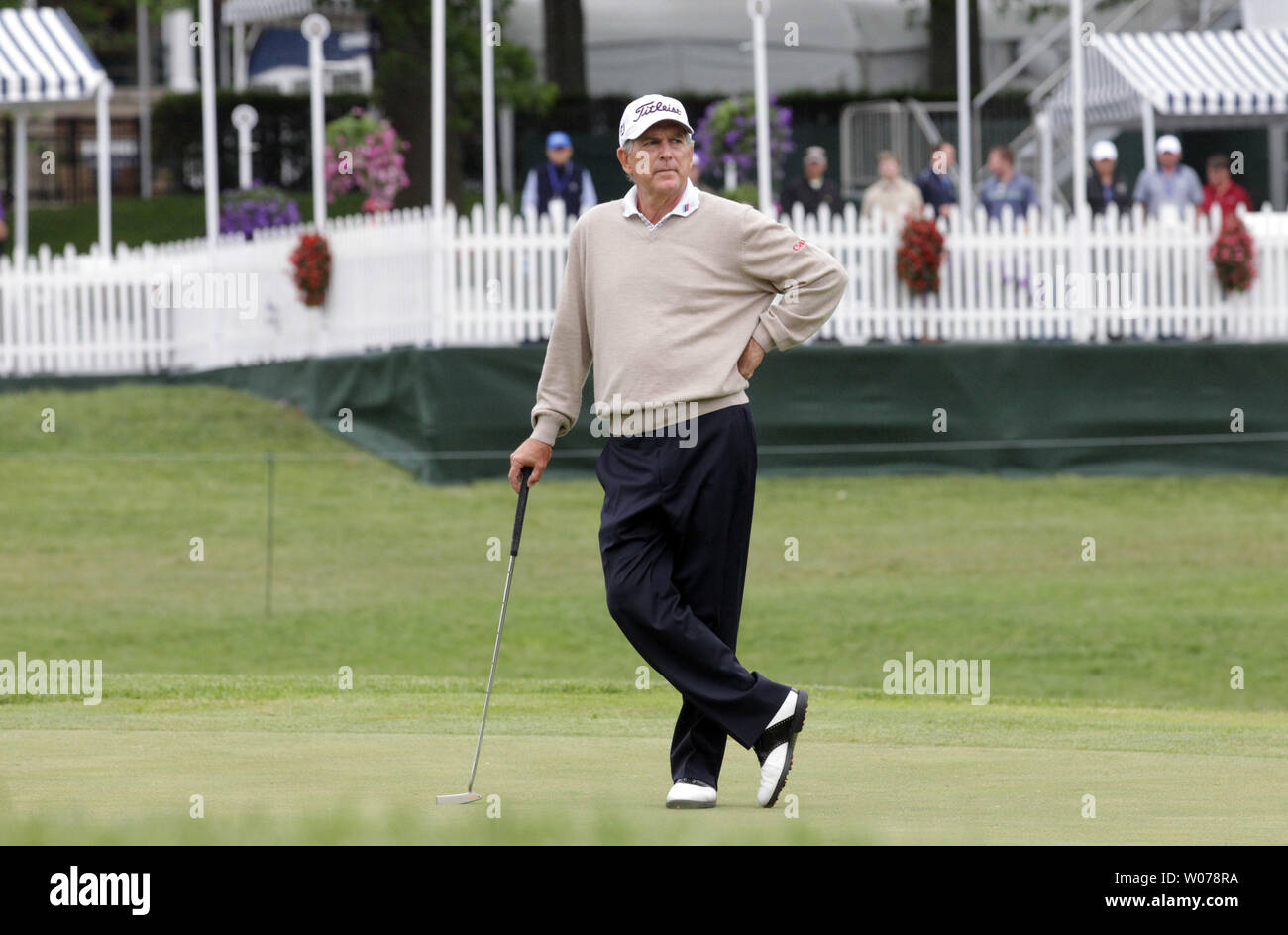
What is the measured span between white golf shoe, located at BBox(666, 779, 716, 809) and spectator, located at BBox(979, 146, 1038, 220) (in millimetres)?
14836

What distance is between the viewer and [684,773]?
6.94 metres

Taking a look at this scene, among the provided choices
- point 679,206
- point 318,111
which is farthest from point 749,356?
point 318,111

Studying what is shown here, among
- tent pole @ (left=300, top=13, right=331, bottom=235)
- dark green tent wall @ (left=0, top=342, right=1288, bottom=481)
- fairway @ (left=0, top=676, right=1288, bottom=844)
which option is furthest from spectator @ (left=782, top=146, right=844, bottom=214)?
fairway @ (left=0, top=676, right=1288, bottom=844)

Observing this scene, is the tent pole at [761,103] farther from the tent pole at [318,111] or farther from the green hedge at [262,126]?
the green hedge at [262,126]

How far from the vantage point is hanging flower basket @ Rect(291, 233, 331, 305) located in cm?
2122

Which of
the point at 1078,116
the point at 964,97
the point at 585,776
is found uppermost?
the point at 964,97

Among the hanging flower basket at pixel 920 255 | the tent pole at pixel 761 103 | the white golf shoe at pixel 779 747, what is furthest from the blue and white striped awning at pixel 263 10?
the white golf shoe at pixel 779 747

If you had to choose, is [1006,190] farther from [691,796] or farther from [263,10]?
[263,10]

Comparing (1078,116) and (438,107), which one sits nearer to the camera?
(438,107)

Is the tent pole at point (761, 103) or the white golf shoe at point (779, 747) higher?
the tent pole at point (761, 103)

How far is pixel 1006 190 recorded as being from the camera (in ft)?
69.2

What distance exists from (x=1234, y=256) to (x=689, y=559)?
14.0 meters

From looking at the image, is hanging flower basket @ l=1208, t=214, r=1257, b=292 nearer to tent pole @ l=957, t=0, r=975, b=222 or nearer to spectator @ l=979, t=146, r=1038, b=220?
spectator @ l=979, t=146, r=1038, b=220

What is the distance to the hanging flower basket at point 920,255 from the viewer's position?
1967 cm
